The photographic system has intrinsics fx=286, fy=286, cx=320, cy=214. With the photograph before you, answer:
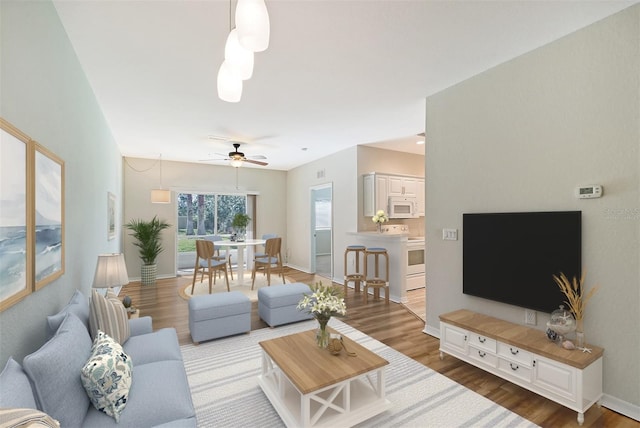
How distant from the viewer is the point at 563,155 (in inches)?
92.8

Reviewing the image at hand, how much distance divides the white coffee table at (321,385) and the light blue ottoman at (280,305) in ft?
4.09

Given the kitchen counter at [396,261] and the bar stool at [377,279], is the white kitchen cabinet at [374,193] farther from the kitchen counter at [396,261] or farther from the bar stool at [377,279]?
the bar stool at [377,279]

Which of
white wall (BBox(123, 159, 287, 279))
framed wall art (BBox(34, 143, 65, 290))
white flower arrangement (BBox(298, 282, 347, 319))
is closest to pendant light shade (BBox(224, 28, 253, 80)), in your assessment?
framed wall art (BBox(34, 143, 65, 290))

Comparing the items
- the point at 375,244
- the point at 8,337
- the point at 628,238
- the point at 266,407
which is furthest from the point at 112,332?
the point at 375,244

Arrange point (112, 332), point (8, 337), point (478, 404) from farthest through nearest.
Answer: point (478, 404), point (112, 332), point (8, 337)

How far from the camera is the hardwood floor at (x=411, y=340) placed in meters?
2.04

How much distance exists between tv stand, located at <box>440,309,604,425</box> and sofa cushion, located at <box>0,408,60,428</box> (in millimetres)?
2814

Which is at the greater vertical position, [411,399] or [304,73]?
[304,73]

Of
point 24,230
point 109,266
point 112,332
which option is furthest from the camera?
point 109,266

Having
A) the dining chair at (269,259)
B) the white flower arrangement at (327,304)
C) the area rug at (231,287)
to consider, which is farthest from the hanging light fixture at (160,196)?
the white flower arrangement at (327,304)

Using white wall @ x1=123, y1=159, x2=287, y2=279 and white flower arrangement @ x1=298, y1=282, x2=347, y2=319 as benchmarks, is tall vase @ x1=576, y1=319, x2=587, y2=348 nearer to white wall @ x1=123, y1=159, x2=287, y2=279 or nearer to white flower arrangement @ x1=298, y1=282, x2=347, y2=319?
white flower arrangement @ x1=298, y1=282, x2=347, y2=319

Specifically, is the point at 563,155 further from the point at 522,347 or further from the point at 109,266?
the point at 109,266

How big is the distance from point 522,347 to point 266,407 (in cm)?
203

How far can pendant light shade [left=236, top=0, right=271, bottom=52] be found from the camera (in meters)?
1.18
